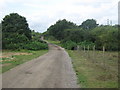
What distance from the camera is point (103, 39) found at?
45.2m

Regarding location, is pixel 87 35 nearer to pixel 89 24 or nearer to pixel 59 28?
pixel 59 28

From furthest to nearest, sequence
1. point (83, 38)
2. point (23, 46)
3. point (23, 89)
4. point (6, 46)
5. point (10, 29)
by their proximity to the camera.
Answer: point (83, 38)
point (10, 29)
point (23, 46)
point (6, 46)
point (23, 89)

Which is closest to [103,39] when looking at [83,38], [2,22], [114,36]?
[114,36]

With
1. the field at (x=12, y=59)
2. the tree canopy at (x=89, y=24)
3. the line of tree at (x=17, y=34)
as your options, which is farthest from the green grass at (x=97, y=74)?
the tree canopy at (x=89, y=24)

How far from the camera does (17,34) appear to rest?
4847 centimetres

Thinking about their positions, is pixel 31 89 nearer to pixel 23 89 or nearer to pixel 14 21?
pixel 23 89

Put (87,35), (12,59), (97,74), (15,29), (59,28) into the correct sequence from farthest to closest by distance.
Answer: (59,28)
(87,35)
(15,29)
(12,59)
(97,74)

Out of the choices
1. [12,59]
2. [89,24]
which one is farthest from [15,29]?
[89,24]

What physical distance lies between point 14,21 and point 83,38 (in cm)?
2076

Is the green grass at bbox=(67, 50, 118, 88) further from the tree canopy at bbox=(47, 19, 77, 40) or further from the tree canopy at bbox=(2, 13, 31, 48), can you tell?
the tree canopy at bbox=(47, 19, 77, 40)

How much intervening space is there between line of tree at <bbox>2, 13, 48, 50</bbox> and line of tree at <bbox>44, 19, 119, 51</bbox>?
989 centimetres

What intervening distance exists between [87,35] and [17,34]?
21684 millimetres

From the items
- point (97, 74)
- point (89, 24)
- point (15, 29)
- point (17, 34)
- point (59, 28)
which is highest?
point (89, 24)

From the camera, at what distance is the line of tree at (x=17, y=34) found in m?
44.8
